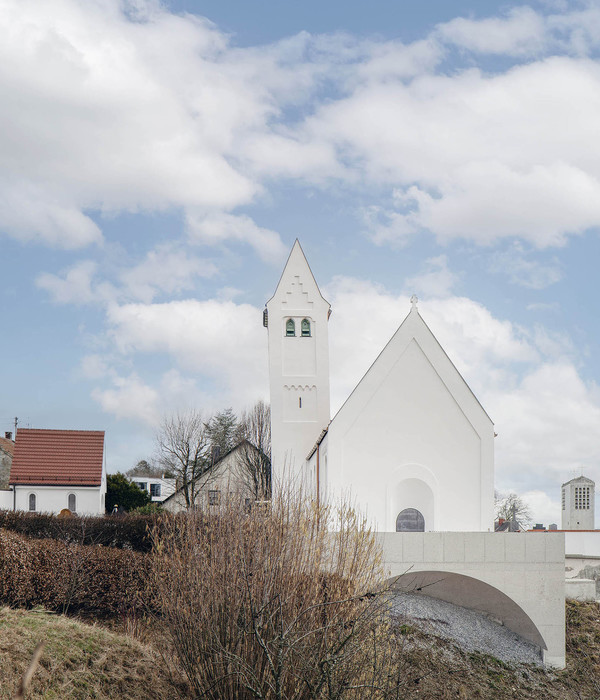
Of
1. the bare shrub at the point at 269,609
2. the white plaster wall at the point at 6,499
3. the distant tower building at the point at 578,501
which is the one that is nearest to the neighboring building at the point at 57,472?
the white plaster wall at the point at 6,499

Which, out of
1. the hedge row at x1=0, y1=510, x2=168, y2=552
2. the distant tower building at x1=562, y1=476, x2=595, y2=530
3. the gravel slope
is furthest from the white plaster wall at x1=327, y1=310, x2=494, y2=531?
the distant tower building at x1=562, y1=476, x2=595, y2=530

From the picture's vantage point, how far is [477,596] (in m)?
23.3

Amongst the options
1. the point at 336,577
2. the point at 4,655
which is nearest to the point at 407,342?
the point at 336,577

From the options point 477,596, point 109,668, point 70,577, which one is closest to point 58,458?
point 70,577

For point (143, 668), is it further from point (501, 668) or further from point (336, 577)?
point (501, 668)

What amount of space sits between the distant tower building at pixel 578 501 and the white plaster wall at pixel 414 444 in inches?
1059

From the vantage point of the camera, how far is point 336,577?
39.4ft

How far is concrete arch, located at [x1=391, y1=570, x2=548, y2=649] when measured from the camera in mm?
22375

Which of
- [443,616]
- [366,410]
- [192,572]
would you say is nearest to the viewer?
[192,572]

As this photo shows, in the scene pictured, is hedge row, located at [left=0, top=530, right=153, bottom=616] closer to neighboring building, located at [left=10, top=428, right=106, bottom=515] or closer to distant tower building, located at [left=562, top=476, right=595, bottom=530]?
neighboring building, located at [left=10, top=428, right=106, bottom=515]

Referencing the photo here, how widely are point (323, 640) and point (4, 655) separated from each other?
5251 mm

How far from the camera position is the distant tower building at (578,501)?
5094cm

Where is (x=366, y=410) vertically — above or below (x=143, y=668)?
above

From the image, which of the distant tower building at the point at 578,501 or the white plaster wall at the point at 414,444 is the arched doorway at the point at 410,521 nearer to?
the white plaster wall at the point at 414,444
